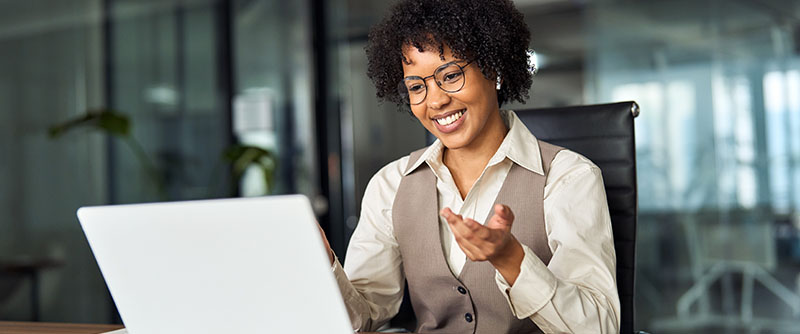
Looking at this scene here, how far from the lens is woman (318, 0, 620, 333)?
129cm

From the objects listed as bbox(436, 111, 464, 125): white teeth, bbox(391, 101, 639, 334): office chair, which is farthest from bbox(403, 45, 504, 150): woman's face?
bbox(391, 101, 639, 334): office chair

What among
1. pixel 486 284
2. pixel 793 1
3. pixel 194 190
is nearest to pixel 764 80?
pixel 793 1

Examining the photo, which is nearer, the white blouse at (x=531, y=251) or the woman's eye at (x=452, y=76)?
the white blouse at (x=531, y=251)

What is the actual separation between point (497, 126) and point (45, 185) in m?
3.08

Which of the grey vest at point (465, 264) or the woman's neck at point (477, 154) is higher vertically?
the woman's neck at point (477, 154)

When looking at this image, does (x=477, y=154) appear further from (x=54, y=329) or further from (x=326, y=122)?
(x=326, y=122)

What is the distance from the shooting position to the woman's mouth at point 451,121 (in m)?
1.41

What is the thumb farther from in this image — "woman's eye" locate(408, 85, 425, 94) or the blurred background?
the blurred background

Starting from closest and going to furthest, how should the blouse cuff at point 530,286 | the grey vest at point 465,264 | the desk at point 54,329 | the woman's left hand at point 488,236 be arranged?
1. the woman's left hand at point 488,236
2. the blouse cuff at point 530,286
3. the desk at point 54,329
4. the grey vest at point 465,264

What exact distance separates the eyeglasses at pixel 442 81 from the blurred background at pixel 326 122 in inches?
52.7

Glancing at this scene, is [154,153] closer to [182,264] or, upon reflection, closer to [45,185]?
[45,185]

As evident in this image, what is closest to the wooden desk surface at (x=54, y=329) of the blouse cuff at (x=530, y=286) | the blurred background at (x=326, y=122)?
the blouse cuff at (x=530, y=286)

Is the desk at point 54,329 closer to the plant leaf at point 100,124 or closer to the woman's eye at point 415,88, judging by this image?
the woman's eye at point 415,88

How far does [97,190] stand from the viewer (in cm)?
400
